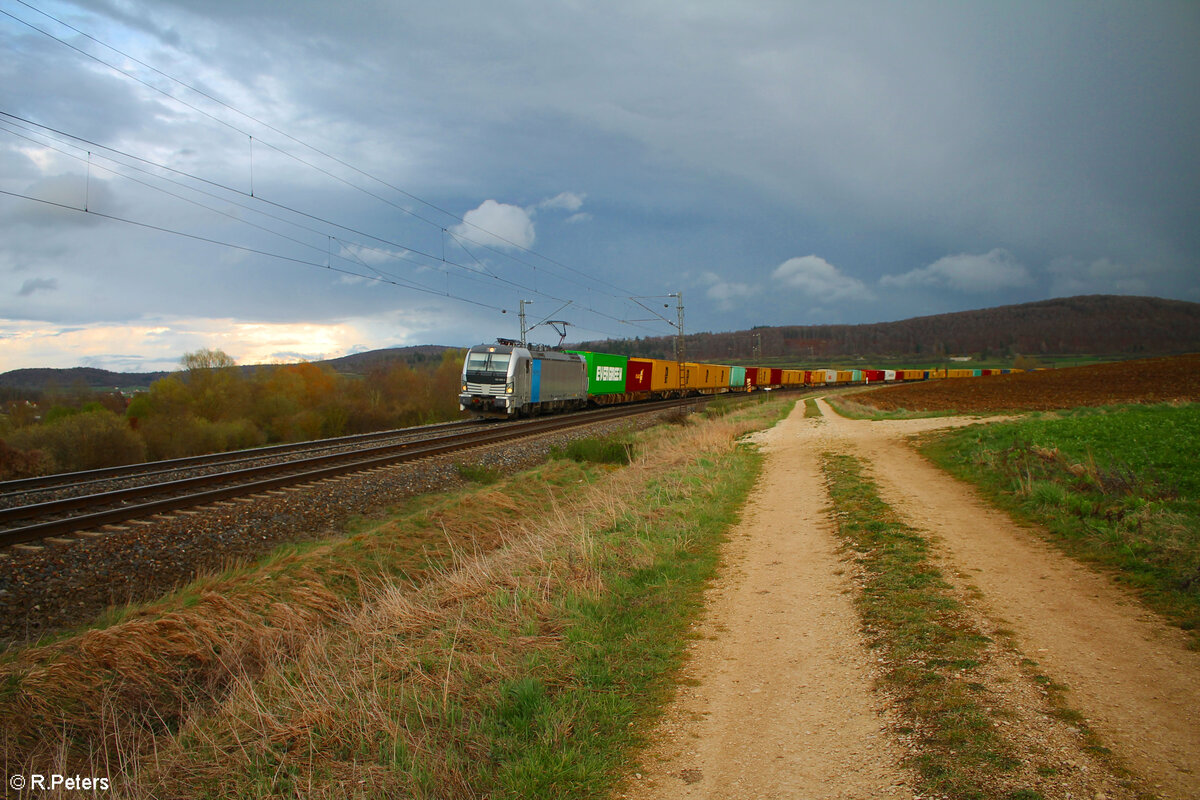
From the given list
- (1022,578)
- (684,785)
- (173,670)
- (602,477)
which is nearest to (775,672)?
(684,785)

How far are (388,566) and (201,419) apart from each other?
25.6 m

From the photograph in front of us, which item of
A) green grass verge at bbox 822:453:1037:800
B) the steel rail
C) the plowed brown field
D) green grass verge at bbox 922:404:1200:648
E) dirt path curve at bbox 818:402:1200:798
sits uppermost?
the plowed brown field

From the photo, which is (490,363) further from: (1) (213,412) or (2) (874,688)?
(2) (874,688)

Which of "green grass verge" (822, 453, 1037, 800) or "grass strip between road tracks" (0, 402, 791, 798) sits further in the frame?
"grass strip between road tracks" (0, 402, 791, 798)

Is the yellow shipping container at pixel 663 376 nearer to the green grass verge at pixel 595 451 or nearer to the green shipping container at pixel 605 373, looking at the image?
the green shipping container at pixel 605 373

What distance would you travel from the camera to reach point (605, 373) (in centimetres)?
4034

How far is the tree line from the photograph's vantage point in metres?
22.2

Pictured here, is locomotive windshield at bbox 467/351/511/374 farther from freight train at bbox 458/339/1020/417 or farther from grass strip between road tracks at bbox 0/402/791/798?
grass strip between road tracks at bbox 0/402/791/798

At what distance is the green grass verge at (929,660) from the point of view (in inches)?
123


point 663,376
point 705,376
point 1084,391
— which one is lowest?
point 1084,391

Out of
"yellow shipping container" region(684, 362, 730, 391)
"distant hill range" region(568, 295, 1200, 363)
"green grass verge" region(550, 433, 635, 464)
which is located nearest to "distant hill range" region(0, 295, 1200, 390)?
"distant hill range" region(568, 295, 1200, 363)

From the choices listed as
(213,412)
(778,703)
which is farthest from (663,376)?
(778,703)

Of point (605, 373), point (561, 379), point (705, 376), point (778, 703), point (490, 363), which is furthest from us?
point (705, 376)

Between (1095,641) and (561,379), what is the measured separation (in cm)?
2956
